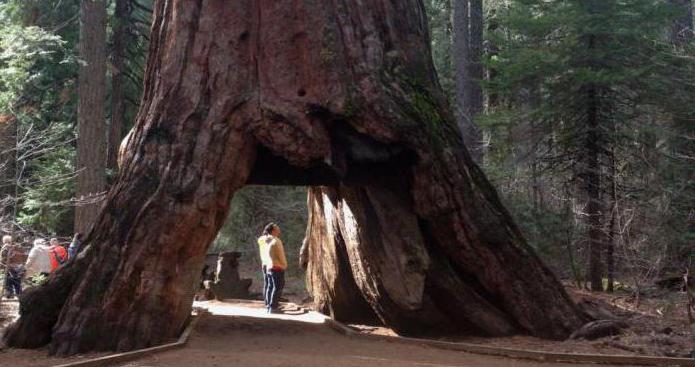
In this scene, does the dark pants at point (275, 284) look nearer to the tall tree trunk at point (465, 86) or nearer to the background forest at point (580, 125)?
the background forest at point (580, 125)

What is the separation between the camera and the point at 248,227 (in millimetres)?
23812

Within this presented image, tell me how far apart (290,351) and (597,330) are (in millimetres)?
4407

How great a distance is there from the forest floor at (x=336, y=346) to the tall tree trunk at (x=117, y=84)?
870 cm

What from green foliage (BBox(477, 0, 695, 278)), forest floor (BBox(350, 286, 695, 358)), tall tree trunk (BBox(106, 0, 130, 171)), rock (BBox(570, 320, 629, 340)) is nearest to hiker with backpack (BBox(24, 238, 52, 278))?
tall tree trunk (BBox(106, 0, 130, 171))

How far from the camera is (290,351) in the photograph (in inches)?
337

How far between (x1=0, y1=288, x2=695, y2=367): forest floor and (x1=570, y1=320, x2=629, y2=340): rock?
0.14m

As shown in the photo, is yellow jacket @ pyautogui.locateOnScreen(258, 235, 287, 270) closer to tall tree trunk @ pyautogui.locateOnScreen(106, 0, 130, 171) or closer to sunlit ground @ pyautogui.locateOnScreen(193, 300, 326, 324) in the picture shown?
sunlit ground @ pyautogui.locateOnScreen(193, 300, 326, 324)

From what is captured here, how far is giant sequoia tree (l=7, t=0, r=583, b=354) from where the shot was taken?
8773 millimetres

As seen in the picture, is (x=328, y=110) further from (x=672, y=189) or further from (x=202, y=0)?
(x=672, y=189)

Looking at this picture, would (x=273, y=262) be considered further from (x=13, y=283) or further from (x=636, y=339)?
(x=636, y=339)

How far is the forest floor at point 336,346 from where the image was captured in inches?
306

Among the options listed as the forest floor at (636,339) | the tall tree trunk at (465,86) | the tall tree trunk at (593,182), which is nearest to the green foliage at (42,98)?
the tall tree trunk at (465,86)

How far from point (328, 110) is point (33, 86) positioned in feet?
45.6

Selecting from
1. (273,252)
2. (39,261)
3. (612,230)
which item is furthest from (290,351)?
(39,261)
